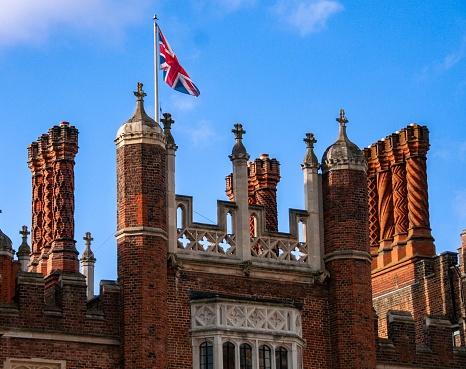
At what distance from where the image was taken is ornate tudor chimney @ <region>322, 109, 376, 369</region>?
156ft

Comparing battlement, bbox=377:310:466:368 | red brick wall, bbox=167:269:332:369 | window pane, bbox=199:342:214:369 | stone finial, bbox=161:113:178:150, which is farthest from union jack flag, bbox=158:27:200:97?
battlement, bbox=377:310:466:368

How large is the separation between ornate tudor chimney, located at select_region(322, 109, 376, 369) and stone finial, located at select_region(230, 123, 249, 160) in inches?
105

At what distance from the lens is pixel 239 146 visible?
157 ft

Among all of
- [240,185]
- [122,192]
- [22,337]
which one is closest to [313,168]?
[240,185]

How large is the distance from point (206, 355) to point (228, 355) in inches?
23.5

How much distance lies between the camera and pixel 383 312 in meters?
56.0

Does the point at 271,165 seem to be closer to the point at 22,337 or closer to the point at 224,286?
the point at 224,286

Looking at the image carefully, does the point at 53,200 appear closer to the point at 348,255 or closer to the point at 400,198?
the point at 400,198

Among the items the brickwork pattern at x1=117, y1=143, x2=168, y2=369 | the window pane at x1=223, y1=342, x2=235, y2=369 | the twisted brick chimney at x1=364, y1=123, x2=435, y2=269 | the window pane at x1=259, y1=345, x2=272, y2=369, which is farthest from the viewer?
the twisted brick chimney at x1=364, y1=123, x2=435, y2=269

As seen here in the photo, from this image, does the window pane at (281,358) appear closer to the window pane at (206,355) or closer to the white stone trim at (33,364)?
the window pane at (206,355)

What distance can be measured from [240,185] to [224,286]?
3.05 m

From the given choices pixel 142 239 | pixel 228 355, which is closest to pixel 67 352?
pixel 142 239

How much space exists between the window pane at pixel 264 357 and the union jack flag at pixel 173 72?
25.9 feet

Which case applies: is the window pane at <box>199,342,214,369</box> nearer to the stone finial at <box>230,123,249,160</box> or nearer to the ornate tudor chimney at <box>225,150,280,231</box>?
the stone finial at <box>230,123,249,160</box>
